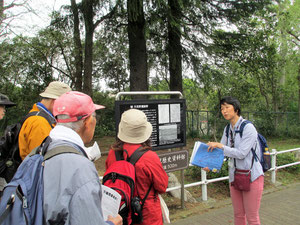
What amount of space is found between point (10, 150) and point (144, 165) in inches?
63.9

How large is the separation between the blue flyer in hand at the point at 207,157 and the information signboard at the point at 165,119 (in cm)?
57

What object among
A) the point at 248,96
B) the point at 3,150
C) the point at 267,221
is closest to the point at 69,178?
the point at 3,150

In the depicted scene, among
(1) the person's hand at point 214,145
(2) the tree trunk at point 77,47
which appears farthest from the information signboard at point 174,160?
(2) the tree trunk at point 77,47

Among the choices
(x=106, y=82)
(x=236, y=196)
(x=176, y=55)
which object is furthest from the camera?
(x=106, y=82)

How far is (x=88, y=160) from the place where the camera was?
1.22m

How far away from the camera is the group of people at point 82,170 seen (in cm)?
110

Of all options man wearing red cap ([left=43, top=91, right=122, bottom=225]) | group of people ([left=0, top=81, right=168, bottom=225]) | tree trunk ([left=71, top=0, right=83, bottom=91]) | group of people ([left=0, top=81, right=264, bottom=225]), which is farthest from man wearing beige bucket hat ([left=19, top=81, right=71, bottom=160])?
tree trunk ([left=71, top=0, right=83, bottom=91])

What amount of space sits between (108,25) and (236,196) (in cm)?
716

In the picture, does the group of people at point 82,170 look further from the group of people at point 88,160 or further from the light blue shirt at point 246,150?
the light blue shirt at point 246,150

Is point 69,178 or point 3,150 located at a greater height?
point 69,178

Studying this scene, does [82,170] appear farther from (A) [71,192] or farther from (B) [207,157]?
(B) [207,157]

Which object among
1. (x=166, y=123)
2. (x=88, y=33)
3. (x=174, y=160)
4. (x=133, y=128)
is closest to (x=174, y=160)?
(x=174, y=160)

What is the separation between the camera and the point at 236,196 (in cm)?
307

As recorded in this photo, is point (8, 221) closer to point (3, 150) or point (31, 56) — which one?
point (3, 150)
